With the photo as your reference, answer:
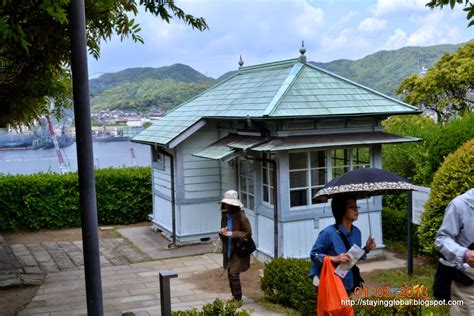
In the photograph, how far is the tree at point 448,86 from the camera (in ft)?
87.2

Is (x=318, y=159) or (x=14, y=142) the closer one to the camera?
(x=318, y=159)

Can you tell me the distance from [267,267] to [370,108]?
4517mm

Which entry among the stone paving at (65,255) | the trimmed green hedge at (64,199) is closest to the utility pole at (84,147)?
the stone paving at (65,255)

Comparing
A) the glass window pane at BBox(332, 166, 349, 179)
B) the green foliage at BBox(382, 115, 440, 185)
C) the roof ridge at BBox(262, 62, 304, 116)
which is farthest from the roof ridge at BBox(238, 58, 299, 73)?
the green foliage at BBox(382, 115, 440, 185)

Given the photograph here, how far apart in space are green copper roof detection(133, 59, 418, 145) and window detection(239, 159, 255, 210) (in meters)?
1.29

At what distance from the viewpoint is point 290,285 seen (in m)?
8.34

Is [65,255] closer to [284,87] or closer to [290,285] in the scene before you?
[284,87]

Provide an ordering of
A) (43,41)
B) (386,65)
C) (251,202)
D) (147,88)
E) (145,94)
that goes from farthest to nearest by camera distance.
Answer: (386,65) < (147,88) < (145,94) < (251,202) < (43,41)

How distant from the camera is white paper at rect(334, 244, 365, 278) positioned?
17.7ft

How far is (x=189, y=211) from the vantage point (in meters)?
13.6

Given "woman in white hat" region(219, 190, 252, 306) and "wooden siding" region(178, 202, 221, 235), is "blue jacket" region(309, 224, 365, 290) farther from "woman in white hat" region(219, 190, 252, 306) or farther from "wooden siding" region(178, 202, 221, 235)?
"wooden siding" region(178, 202, 221, 235)

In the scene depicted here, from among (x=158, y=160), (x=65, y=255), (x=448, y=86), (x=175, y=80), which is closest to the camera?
(x=65, y=255)

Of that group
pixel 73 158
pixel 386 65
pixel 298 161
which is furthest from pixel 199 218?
pixel 386 65

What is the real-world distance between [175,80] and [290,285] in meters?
25.1
